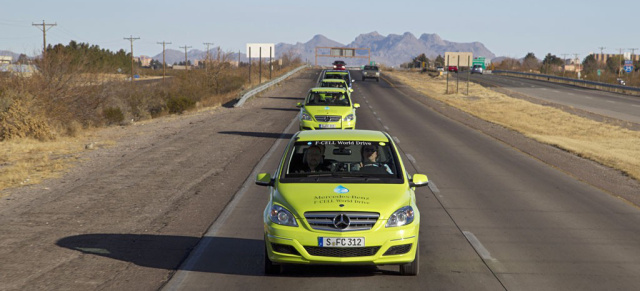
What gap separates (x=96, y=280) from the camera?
24.2 feet

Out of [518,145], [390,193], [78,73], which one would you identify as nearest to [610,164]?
[518,145]

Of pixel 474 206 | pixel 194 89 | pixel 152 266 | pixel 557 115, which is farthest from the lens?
pixel 194 89

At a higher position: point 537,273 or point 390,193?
point 390,193

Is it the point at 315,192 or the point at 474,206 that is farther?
the point at 474,206

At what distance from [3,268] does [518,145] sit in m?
19.2

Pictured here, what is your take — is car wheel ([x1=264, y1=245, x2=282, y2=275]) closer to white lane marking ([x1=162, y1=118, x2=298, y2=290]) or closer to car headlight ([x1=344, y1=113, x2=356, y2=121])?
white lane marking ([x1=162, y1=118, x2=298, y2=290])

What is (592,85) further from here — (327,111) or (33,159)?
(33,159)

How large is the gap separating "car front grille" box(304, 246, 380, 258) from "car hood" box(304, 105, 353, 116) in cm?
1440

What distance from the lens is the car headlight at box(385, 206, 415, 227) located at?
7.14 metres

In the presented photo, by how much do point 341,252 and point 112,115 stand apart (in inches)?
1268

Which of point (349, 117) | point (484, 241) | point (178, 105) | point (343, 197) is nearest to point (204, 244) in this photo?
point (343, 197)

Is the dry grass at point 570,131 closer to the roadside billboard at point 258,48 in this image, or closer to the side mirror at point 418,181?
the side mirror at point 418,181

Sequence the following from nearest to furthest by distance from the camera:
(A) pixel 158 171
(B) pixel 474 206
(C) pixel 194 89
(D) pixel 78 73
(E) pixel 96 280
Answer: (E) pixel 96 280, (B) pixel 474 206, (A) pixel 158 171, (D) pixel 78 73, (C) pixel 194 89

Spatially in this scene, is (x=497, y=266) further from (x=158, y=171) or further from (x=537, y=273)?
(x=158, y=171)
